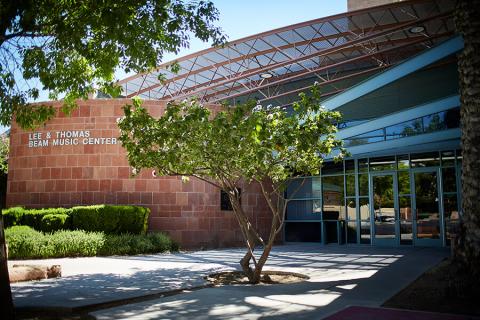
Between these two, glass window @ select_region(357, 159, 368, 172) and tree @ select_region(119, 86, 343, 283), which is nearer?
tree @ select_region(119, 86, 343, 283)

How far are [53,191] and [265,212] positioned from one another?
8.33 metres

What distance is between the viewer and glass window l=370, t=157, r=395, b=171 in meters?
17.4

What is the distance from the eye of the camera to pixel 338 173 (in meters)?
18.9

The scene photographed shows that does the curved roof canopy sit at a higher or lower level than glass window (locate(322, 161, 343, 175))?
higher

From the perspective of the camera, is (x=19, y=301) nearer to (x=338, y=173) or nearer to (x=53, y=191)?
(x=53, y=191)

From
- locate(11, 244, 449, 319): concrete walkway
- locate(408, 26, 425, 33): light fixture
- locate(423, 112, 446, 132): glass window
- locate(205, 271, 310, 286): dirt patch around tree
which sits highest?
locate(408, 26, 425, 33): light fixture

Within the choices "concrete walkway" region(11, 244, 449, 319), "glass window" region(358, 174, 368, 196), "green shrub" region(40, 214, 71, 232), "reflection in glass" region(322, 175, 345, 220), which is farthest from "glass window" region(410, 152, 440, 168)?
"green shrub" region(40, 214, 71, 232)

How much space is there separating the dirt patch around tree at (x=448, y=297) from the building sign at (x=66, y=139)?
39.9ft

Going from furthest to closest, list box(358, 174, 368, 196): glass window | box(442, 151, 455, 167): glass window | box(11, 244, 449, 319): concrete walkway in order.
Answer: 1. box(358, 174, 368, 196): glass window
2. box(442, 151, 455, 167): glass window
3. box(11, 244, 449, 319): concrete walkway

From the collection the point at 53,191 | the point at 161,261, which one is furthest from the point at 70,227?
the point at 161,261

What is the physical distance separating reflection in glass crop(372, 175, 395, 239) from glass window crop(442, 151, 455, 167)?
2024 millimetres

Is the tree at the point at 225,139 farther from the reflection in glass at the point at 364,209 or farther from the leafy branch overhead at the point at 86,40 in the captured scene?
the reflection in glass at the point at 364,209

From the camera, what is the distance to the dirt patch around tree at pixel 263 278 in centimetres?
975

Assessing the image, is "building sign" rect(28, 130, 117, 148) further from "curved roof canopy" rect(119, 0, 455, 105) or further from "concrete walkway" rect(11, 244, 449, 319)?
"curved roof canopy" rect(119, 0, 455, 105)
